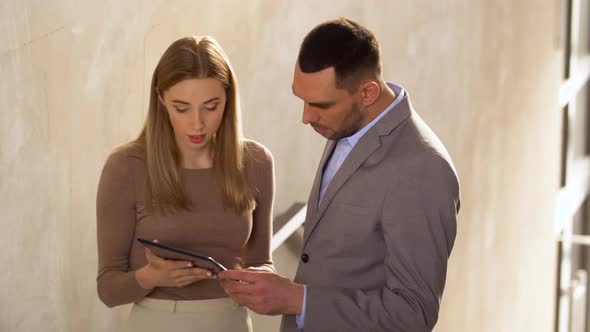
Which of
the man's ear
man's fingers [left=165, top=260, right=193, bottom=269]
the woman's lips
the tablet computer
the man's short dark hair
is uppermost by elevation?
the man's short dark hair

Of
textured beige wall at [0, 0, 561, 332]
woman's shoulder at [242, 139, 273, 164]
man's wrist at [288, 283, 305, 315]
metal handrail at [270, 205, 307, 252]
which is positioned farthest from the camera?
metal handrail at [270, 205, 307, 252]

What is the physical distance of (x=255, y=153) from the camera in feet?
7.21

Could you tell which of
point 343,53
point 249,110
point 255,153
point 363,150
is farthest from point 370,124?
point 249,110

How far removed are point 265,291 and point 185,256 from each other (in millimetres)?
210

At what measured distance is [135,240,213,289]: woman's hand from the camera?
6.14 feet

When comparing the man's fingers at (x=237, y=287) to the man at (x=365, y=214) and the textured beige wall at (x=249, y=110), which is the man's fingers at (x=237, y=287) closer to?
the man at (x=365, y=214)

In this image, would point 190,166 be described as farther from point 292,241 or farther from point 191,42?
point 292,241

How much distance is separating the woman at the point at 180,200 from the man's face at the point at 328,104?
0.91 feet

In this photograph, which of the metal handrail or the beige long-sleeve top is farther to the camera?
the metal handrail

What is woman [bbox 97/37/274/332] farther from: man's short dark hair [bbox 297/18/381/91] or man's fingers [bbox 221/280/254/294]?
man's short dark hair [bbox 297/18/381/91]

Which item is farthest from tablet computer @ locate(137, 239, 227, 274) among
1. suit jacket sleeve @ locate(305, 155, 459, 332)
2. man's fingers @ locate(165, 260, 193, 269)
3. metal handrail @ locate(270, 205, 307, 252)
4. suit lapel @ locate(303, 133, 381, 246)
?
metal handrail @ locate(270, 205, 307, 252)

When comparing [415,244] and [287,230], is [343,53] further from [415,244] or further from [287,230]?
[287,230]

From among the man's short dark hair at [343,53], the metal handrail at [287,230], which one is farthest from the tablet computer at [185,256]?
the metal handrail at [287,230]

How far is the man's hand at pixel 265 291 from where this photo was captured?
69.8 inches
